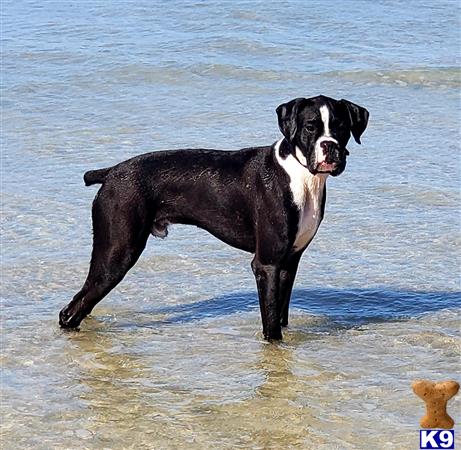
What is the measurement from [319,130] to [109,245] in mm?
1357

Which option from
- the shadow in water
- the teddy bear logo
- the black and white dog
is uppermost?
the teddy bear logo

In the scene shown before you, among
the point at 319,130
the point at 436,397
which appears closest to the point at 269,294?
the point at 319,130

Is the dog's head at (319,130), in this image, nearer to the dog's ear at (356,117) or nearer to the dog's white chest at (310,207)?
the dog's ear at (356,117)

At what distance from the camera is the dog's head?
6457 mm

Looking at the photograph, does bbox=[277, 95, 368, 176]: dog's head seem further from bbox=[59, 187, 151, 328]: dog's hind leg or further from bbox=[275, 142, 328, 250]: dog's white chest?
bbox=[59, 187, 151, 328]: dog's hind leg

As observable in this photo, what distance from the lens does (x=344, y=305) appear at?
7.74 meters

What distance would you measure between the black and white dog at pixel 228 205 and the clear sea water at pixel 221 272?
35 cm

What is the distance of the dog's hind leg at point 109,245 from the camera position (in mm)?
6949

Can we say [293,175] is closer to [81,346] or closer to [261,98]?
[81,346]

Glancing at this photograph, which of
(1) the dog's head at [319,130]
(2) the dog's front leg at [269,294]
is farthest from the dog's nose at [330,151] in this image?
(2) the dog's front leg at [269,294]

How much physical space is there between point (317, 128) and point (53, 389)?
72.7 inches

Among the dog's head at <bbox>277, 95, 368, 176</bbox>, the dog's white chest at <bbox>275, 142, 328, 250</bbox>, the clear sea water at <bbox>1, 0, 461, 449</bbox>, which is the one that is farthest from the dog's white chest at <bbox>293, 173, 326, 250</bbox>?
the clear sea water at <bbox>1, 0, 461, 449</bbox>

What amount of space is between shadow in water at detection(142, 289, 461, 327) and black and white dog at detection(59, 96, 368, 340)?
1.58 ft

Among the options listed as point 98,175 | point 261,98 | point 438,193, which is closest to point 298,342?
point 98,175
